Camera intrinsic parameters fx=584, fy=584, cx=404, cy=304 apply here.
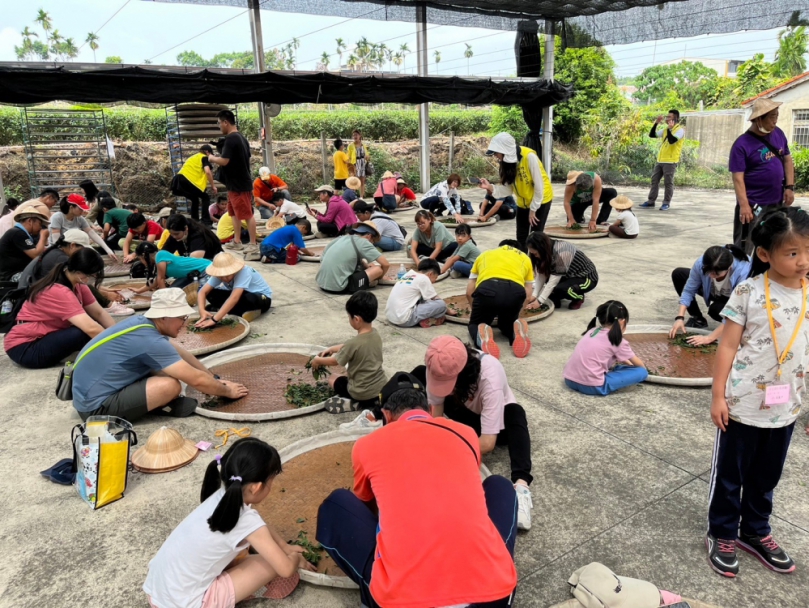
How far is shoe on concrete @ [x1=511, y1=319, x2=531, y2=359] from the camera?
4859 mm

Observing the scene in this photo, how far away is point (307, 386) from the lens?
426 cm

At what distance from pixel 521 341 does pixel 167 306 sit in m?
2.85

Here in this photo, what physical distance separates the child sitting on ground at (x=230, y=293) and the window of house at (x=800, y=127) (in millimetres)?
22004

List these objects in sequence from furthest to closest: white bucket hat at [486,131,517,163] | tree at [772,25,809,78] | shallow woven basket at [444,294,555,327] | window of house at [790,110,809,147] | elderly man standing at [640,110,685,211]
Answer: tree at [772,25,809,78] → window of house at [790,110,809,147] → elderly man standing at [640,110,685,211] → white bucket hat at [486,131,517,163] → shallow woven basket at [444,294,555,327]

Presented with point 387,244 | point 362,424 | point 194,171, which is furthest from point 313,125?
point 362,424

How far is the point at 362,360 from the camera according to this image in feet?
12.7

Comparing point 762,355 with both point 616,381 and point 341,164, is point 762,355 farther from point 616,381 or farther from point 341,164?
point 341,164

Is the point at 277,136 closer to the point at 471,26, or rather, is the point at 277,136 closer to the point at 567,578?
the point at 471,26

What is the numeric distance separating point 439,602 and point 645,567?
43.8 inches

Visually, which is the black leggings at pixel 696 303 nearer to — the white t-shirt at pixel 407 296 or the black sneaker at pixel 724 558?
the white t-shirt at pixel 407 296

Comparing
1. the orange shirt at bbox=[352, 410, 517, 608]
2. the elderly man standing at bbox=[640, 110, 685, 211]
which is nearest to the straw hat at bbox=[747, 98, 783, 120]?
the orange shirt at bbox=[352, 410, 517, 608]

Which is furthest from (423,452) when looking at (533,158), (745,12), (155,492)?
(745,12)

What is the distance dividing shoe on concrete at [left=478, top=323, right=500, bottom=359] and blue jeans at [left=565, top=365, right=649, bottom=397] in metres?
0.76

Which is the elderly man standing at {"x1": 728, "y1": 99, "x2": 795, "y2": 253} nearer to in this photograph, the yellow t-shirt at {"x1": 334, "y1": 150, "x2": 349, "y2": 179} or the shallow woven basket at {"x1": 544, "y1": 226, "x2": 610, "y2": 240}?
the shallow woven basket at {"x1": 544, "y1": 226, "x2": 610, "y2": 240}
